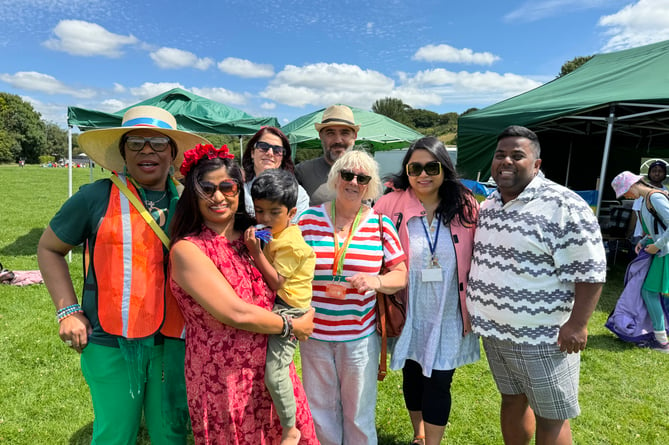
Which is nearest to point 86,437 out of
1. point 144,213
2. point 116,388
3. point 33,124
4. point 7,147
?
point 116,388

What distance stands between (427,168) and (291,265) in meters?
1.07

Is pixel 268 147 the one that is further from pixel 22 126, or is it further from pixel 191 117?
pixel 22 126

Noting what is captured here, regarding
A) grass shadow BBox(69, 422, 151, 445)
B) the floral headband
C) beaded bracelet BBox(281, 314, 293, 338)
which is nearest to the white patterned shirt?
A: beaded bracelet BBox(281, 314, 293, 338)

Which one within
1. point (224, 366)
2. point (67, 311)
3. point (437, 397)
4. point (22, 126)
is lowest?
point (437, 397)

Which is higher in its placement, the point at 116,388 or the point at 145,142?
the point at 145,142

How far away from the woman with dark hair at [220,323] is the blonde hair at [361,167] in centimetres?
73

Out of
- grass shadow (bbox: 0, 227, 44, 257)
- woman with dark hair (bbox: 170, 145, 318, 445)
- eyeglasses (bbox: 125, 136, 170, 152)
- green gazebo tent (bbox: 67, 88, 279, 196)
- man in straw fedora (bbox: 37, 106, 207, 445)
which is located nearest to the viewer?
woman with dark hair (bbox: 170, 145, 318, 445)

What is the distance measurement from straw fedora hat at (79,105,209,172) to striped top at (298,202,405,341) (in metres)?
0.84

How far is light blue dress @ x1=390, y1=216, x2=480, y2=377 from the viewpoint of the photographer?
7.92 feet

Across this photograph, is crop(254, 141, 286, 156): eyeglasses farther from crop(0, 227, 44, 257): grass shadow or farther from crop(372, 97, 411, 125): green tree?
crop(372, 97, 411, 125): green tree

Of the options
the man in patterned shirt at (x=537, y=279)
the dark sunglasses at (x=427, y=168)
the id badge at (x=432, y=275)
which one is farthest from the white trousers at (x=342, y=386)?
the dark sunglasses at (x=427, y=168)

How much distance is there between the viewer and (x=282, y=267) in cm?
190

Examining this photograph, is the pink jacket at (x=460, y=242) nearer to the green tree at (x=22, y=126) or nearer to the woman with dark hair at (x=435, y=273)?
the woman with dark hair at (x=435, y=273)

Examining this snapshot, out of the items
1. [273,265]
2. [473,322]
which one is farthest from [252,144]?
[473,322]
